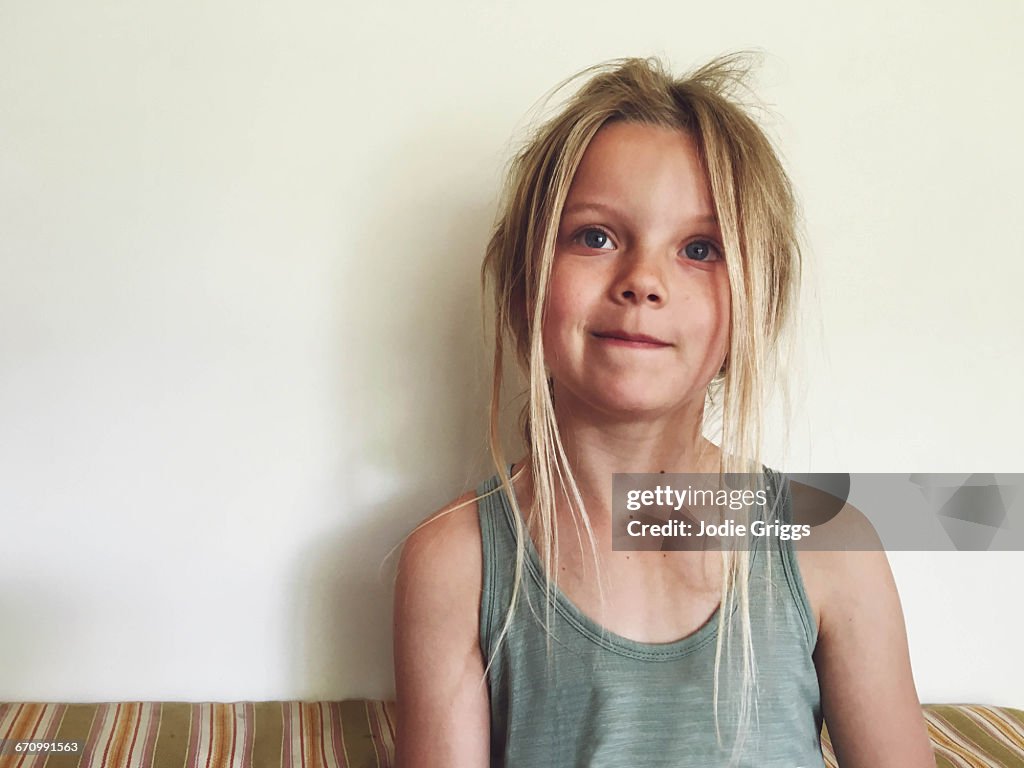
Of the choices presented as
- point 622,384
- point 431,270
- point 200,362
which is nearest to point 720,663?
point 622,384

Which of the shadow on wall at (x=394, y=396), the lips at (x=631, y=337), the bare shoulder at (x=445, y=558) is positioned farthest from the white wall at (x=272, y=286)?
the lips at (x=631, y=337)

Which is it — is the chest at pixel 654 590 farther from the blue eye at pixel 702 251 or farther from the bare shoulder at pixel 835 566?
the blue eye at pixel 702 251

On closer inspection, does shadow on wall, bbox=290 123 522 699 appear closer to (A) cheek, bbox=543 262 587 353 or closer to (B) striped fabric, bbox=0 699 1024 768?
(B) striped fabric, bbox=0 699 1024 768

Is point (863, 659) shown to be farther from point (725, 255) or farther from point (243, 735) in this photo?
point (243, 735)

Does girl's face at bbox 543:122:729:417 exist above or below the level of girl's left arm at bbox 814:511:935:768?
above

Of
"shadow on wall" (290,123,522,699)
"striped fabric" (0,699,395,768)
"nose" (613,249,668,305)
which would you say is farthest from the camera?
"shadow on wall" (290,123,522,699)

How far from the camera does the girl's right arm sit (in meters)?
0.81

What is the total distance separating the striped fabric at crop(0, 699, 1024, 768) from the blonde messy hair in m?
0.26

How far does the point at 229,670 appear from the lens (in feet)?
3.30

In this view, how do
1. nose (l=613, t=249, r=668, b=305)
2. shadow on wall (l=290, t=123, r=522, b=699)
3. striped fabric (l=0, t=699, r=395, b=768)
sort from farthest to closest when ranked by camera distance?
shadow on wall (l=290, t=123, r=522, b=699) → striped fabric (l=0, t=699, r=395, b=768) → nose (l=613, t=249, r=668, b=305)

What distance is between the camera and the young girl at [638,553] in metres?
0.78

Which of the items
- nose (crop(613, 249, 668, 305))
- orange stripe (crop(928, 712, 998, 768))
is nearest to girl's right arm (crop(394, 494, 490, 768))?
nose (crop(613, 249, 668, 305))

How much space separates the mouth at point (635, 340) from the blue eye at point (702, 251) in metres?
0.09

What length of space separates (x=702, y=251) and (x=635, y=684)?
1.21 ft
